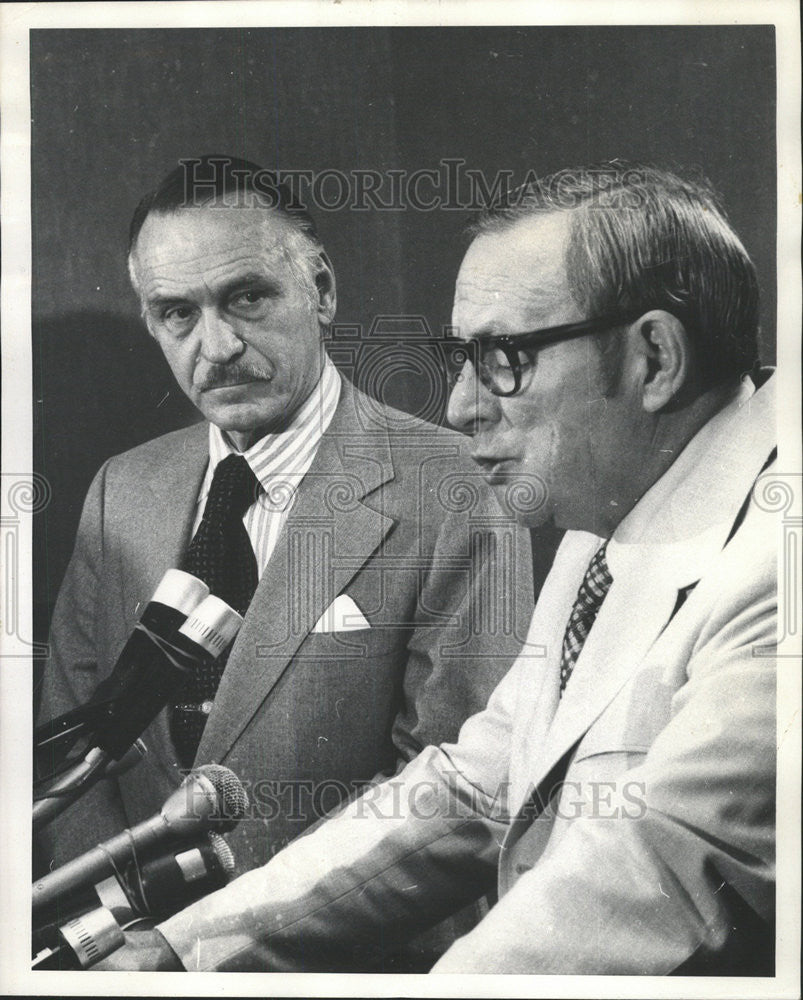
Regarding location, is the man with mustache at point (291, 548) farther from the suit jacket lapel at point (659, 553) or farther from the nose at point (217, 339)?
the suit jacket lapel at point (659, 553)

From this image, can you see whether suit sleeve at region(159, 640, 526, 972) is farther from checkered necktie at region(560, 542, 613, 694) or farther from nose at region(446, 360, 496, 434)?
nose at region(446, 360, 496, 434)

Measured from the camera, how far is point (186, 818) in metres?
2.17

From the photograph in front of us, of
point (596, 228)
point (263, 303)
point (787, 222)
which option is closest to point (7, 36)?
point (263, 303)

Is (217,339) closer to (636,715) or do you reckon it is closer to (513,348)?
(513,348)

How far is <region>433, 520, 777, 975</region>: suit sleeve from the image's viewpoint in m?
2.07

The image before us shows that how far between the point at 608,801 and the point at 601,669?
9.4 inches

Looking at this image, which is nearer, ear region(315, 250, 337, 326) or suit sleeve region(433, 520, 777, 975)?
suit sleeve region(433, 520, 777, 975)

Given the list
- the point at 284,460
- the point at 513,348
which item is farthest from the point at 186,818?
the point at 513,348

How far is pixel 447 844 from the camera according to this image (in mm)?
2141

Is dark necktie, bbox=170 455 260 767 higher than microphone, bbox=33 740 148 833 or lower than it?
higher

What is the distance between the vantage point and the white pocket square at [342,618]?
85.0 inches

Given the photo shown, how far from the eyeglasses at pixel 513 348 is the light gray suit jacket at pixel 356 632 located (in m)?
0.14

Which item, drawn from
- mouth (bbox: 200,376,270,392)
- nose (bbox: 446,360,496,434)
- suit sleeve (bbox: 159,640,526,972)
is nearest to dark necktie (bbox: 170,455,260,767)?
mouth (bbox: 200,376,270,392)

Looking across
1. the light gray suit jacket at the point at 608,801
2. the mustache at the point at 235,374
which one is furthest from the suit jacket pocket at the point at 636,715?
the mustache at the point at 235,374
